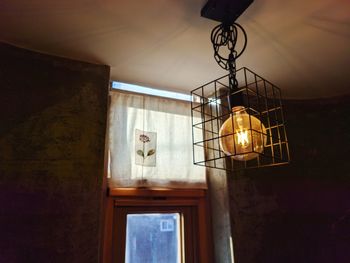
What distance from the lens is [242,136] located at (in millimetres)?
816

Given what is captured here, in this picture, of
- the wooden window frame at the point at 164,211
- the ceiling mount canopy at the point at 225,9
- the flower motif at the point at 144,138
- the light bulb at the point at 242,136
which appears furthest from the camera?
the flower motif at the point at 144,138

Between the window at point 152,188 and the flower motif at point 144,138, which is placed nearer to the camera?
the window at point 152,188

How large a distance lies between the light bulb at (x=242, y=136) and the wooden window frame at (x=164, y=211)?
27.4 inches

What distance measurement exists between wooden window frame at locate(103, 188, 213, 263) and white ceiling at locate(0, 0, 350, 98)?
2.01ft

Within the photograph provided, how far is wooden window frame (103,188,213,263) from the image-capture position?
131cm

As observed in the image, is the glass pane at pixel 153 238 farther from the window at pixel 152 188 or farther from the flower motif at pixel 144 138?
the flower motif at pixel 144 138

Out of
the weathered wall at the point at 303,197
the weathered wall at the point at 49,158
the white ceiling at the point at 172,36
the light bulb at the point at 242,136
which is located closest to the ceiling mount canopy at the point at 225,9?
the white ceiling at the point at 172,36

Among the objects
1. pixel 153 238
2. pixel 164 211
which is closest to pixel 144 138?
pixel 164 211

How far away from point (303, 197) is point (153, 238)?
93 centimetres

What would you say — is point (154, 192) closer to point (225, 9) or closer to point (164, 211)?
point (164, 211)

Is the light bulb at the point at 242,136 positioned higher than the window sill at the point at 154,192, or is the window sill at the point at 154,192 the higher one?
the light bulb at the point at 242,136

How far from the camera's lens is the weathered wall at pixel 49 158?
104 centimetres

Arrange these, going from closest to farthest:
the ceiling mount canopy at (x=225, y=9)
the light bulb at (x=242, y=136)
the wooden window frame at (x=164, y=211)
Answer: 1. the light bulb at (x=242, y=136)
2. the ceiling mount canopy at (x=225, y=9)
3. the wooden window frame at (x=164, y=211)

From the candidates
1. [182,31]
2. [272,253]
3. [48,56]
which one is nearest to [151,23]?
[182,31]
